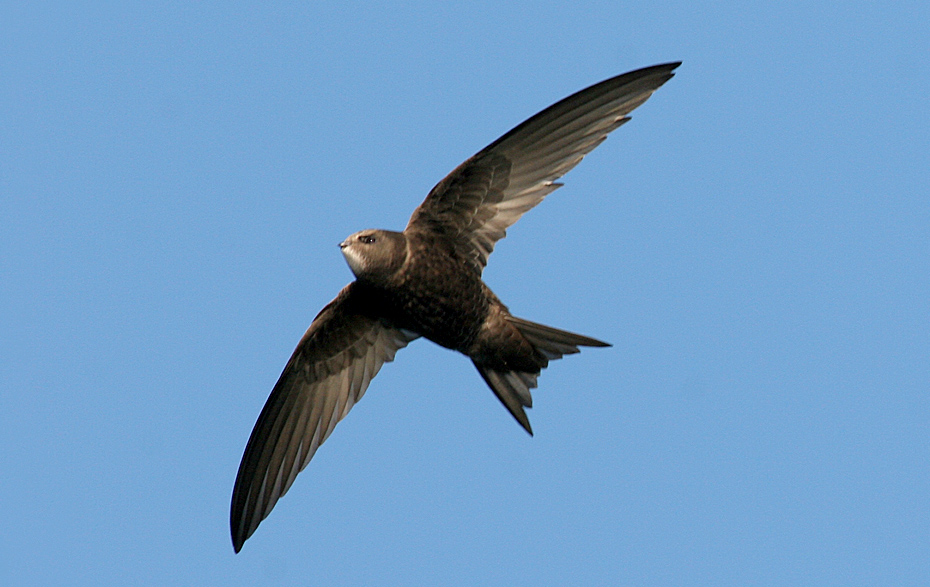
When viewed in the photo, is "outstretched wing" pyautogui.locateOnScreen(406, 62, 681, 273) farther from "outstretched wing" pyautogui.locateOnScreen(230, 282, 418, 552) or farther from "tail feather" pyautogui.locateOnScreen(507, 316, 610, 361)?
"outstretched wing" pyautogui.locateOnScreen(230, 282, 418, 552)

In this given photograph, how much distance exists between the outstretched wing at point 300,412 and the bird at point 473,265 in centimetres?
1

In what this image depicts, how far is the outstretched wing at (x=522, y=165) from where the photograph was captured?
5.70m

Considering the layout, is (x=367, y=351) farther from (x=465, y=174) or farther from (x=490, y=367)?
(x=465, y=174)

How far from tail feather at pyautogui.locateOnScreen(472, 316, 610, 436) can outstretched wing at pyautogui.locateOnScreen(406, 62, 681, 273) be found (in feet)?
1.45

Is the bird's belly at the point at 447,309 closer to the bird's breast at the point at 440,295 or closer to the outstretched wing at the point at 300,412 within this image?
the bird's breast at the point at 440,295

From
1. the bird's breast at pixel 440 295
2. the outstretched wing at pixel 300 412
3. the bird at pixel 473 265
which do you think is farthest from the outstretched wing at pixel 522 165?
the outstretched wing at pixel 300 412

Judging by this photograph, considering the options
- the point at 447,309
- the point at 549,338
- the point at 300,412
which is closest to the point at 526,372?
the point at 549,338

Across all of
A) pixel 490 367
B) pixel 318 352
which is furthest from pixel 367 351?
pixel 490 367

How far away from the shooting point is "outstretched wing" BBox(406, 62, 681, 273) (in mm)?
5699

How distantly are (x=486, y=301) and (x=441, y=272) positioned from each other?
0.30 meters

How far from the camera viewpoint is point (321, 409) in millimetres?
6270

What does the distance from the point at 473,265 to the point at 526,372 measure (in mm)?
651

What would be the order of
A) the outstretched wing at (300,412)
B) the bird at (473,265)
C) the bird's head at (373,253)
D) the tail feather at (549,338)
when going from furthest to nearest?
the outstretched wing at (300,412)
the tail feather at (549,338)
the bird at (473,265)
the bird's head at (373,253)

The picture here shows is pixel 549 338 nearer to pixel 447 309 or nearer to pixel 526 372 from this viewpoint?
pixel 526 372
